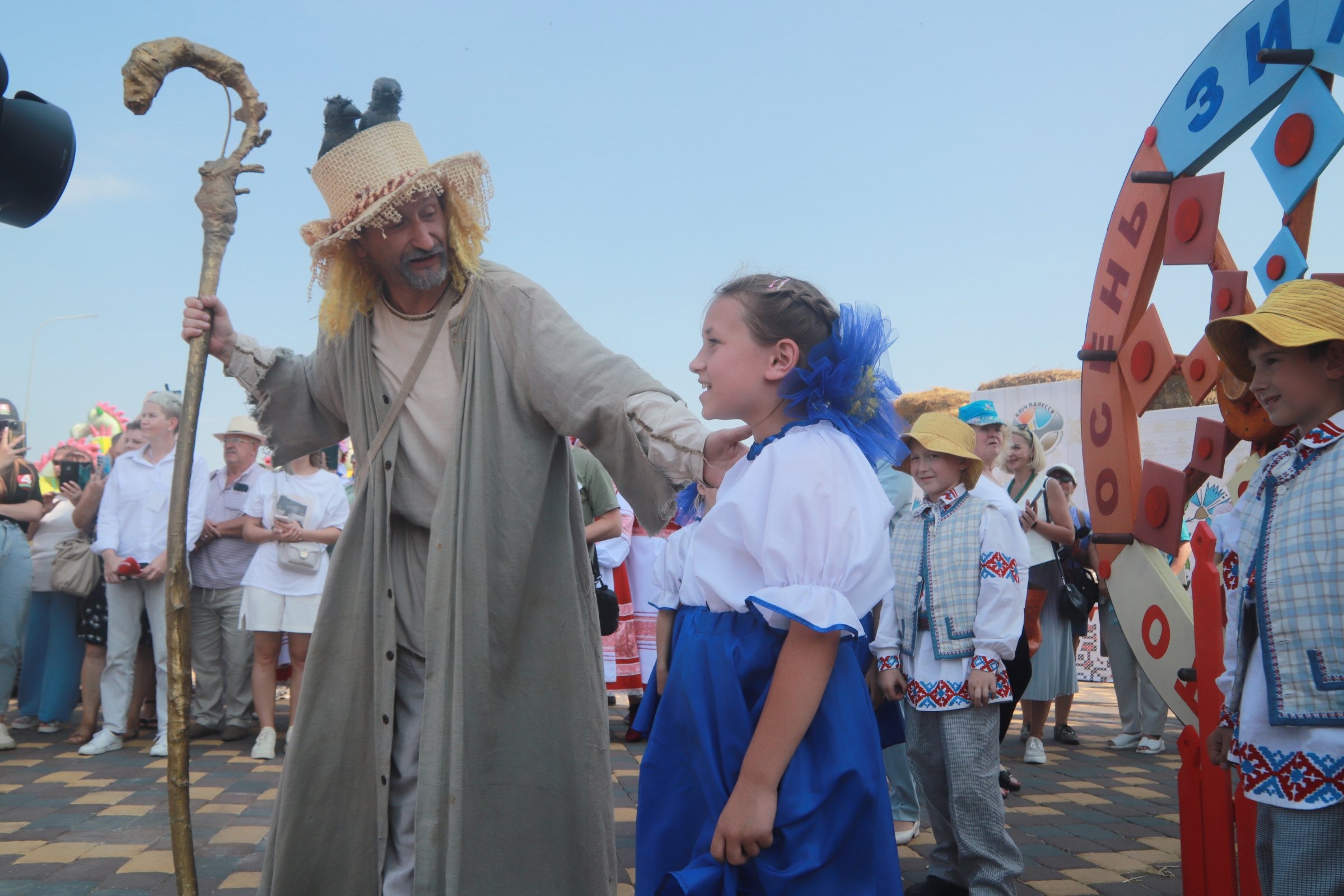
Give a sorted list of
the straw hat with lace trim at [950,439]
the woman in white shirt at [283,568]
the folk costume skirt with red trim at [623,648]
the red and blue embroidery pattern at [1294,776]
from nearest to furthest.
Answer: the red and blue embroidery pattern at [1294,776], the straw hat with lace trim at [950,439], the woman in white shirt at [283,568], the folk costume skirt with red trim at [623,648]

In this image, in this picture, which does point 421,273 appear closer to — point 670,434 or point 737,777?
point 670,434

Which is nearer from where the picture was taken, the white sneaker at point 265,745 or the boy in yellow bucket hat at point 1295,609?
the boy in yellow bucket hat at point 1295,609

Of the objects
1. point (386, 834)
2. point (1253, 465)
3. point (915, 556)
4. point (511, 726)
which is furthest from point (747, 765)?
point (1253, 465)

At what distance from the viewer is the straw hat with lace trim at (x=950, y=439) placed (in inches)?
138

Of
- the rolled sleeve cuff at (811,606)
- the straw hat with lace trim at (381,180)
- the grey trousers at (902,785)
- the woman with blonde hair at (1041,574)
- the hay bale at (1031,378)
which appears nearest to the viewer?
the rolled sleeve cuff at (811,606)

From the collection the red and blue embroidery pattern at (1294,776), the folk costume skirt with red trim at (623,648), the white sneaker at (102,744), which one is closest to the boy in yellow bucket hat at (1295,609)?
the red and blue embroidery pattern at (1294,776)

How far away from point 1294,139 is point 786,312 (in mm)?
2278

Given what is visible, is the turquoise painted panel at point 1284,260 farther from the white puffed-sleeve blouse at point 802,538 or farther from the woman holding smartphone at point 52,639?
the woman holding smartphone at point 52,639

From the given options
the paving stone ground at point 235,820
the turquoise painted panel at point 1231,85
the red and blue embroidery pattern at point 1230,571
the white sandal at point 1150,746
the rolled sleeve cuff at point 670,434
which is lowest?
the paving stone ground at point 235,820

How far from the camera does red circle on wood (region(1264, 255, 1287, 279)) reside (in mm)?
3180

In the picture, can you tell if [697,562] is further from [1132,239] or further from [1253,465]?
[1132,239]

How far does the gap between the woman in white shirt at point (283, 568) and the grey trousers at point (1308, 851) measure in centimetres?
512

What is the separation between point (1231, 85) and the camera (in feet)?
11.5

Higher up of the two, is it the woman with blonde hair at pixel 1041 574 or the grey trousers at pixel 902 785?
the woman with blonde hair at pixel 1041 574
